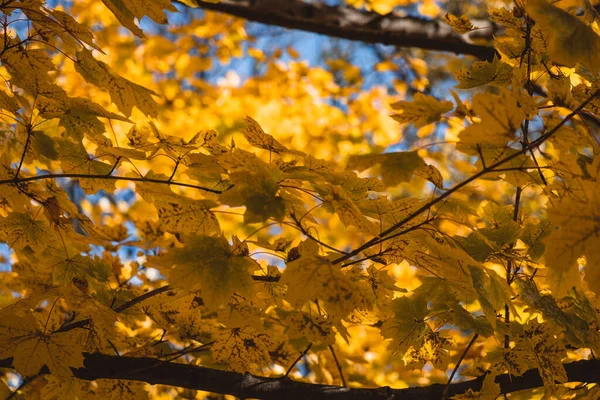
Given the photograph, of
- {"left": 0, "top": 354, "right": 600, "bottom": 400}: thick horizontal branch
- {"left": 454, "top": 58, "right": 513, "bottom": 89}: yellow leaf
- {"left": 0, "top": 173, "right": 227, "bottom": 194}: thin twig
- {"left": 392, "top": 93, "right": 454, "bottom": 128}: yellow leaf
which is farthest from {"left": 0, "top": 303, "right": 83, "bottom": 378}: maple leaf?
{"left": 454, "top": 58, "right": 513, "bottom": 89}: yellow leaf

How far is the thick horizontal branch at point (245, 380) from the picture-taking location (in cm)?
118

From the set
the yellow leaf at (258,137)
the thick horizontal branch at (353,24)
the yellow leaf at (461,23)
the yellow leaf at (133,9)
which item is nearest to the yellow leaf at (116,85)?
the yellow leaf at (133,9)

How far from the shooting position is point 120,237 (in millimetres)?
1775

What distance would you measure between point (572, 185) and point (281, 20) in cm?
203

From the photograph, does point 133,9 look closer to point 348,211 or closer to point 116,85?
point 116,85

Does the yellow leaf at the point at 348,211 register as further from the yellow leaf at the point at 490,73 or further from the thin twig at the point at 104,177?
the yellow leaf at the point at 490,73

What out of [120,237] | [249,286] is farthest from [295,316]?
[120,237]

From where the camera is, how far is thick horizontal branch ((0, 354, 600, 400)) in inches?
46.6

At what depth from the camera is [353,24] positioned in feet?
9.47

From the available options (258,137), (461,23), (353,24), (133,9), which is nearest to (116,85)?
(133,9)

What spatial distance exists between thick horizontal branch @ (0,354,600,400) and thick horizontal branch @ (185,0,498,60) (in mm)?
1753

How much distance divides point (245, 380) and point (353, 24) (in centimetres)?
212

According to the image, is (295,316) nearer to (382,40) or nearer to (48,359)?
(48,359)

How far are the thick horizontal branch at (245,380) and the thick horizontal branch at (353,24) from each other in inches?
69.0
